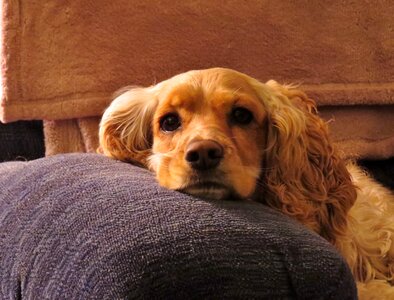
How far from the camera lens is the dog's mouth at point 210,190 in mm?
1165

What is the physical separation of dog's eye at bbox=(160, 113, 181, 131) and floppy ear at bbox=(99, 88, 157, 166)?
10 cm

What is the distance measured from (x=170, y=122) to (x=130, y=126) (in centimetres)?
22

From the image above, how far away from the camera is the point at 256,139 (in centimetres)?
150

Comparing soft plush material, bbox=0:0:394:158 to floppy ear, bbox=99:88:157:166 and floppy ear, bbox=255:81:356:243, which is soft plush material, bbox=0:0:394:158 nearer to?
floppy ear, bbox=99:88:157:166

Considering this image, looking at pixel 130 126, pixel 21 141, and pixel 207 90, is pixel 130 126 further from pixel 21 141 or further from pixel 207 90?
pixel 21 141

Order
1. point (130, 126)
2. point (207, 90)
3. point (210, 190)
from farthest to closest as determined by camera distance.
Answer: point (130, 126) < point (207, 90) < point (210, 190)

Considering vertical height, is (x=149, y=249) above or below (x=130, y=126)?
above

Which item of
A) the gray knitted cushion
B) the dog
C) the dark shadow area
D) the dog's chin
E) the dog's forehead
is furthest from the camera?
the dark shadow area

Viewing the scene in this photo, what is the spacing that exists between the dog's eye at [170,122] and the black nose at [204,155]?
0.30 meters

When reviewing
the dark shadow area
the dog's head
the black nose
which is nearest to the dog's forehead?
the dog's head

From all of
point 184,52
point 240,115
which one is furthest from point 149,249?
point 184,52

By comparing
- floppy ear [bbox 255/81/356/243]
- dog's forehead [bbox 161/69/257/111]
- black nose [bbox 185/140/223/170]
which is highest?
dog's forehead [bbox 161/69/257/111]

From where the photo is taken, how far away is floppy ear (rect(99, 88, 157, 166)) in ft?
5.29

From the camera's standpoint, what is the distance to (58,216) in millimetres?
951
